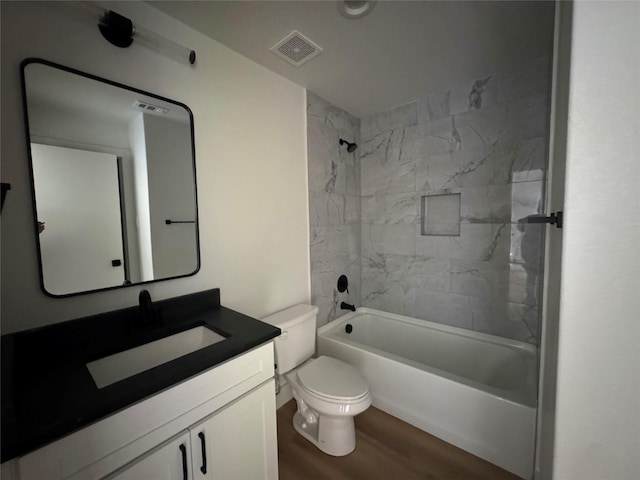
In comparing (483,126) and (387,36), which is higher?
(387,36)

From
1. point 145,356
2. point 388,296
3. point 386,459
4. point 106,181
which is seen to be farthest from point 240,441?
point 388,296

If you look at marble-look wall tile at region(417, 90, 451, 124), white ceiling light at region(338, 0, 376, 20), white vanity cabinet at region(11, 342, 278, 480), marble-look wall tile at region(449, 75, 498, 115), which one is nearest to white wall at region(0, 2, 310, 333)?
white vanity cabinet at region(11, 342, 278, 480)

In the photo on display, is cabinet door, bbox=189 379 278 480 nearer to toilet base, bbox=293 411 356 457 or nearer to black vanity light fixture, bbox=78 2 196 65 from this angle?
toilet base, bbox=293 411 356 457

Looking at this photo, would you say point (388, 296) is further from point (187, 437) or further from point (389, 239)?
point (187, 437)

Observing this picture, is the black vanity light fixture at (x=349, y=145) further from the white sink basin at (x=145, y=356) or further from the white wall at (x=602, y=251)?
the white sink basin at (x=145, y=356)

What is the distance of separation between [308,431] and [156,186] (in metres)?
1.77

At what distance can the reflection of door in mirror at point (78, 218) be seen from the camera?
3.18 ft

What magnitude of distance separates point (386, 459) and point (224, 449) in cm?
105

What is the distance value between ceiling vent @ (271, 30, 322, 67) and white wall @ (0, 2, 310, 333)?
0.21m

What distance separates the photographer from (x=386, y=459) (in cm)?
148

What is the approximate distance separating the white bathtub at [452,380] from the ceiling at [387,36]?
206cm

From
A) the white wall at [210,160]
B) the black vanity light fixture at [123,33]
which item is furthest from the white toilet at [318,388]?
the black vanity light fixture at [123,33]

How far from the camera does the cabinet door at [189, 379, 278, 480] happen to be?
2.94 ft

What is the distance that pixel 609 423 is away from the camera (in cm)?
63
